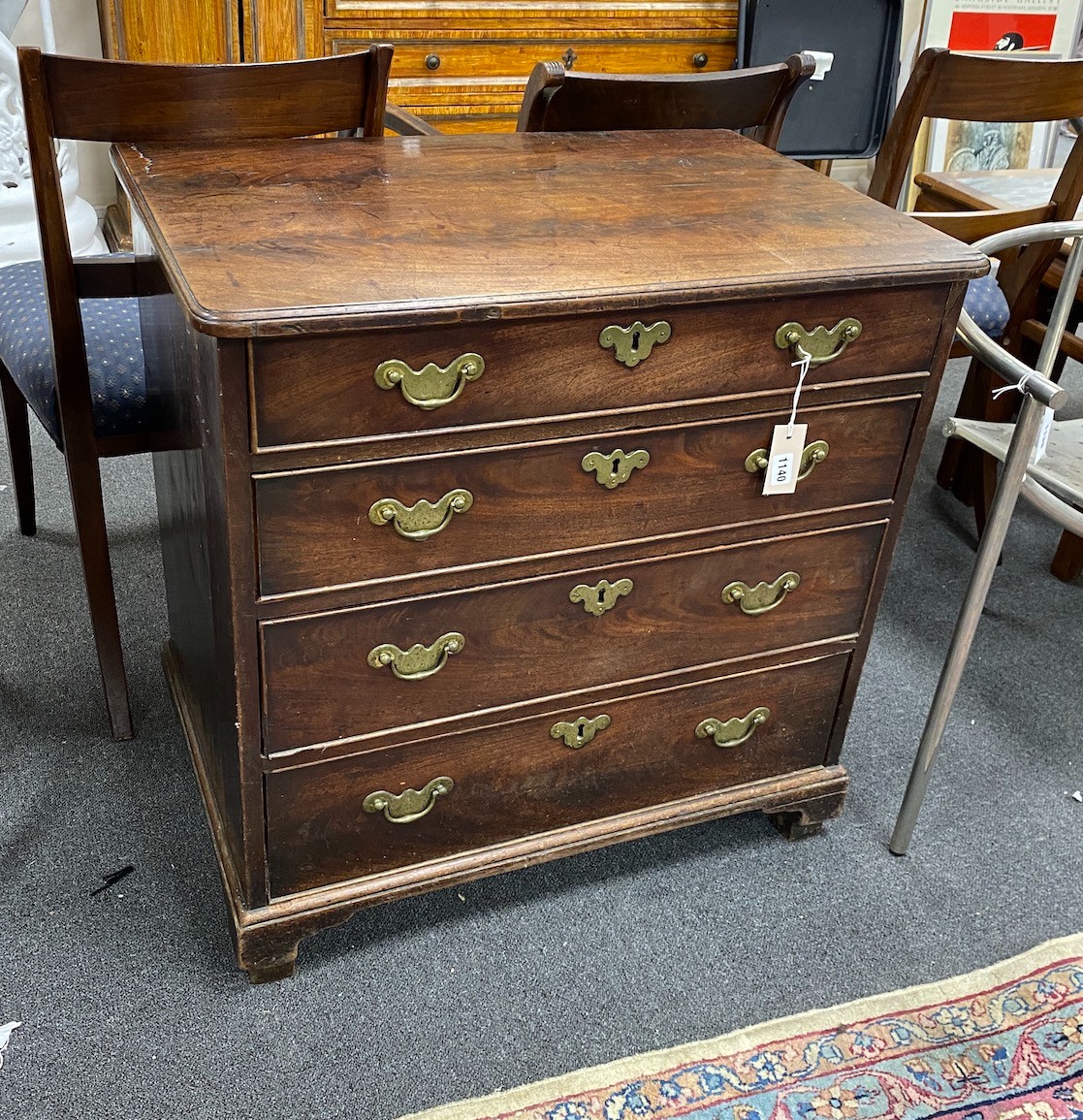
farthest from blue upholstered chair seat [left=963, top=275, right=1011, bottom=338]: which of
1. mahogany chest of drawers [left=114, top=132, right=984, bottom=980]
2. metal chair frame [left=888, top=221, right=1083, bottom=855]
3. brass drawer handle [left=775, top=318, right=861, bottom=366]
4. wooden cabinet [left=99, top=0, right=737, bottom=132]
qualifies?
wooden cabinet [left=99, top=0, right=737, bottom=132]

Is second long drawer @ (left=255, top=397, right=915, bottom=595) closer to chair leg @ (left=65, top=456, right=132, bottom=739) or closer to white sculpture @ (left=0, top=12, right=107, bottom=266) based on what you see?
chair leg @ (left=65, top=456, right=132, bottom=739)

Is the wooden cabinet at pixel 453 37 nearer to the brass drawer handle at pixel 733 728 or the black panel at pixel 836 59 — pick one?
the black panel at pixel 836 59

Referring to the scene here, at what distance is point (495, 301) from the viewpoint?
1.18 metres

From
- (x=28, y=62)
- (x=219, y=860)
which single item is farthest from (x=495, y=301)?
(x=219, y=860)

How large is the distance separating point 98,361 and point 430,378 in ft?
2.48

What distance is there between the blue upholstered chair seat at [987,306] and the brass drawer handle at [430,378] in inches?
53.0

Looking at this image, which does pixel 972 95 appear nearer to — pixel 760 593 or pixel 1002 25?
pixel 760 593

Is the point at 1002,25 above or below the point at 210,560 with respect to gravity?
above

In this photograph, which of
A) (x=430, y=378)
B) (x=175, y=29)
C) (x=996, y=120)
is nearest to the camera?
(x=430, y=378)

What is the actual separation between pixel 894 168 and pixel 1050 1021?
144 centimetres

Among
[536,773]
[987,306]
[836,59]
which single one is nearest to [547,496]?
[536,773]

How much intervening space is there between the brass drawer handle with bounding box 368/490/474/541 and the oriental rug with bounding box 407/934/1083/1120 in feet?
2.16

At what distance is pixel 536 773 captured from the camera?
1.56 metres

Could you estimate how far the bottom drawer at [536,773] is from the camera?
57.1 inches
